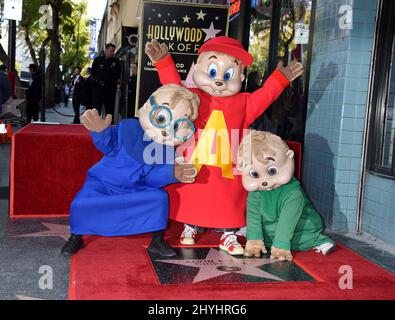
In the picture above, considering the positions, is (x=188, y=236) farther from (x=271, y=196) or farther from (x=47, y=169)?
(x=47, y=169)

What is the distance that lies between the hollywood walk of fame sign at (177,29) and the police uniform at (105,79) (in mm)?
3907

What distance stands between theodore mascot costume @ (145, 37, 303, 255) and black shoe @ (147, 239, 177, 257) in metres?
0.33

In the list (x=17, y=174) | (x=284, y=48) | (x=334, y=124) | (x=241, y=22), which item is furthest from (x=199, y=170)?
(x=241, y=22)

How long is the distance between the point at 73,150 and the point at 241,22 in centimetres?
389

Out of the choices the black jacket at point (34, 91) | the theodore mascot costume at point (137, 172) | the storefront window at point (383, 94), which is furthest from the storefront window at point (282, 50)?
the black jacket at point (34, 91)

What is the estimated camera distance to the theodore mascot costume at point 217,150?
155 inches

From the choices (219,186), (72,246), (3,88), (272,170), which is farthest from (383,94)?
(3,88)

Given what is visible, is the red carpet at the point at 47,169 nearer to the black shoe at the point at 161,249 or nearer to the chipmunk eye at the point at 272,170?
the chipmunk eye at the point at 272,170

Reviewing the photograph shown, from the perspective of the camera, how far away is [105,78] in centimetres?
1012

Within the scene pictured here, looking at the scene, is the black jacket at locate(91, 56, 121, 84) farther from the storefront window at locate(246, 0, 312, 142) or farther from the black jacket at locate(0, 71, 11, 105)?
the storefront window at locate(246, 0, 312, 142)

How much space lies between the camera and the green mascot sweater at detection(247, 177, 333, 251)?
12.0ft

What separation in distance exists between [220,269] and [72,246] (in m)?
1.08

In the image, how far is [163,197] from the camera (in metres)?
3.66

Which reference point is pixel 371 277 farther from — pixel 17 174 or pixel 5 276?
pixel 17 174
